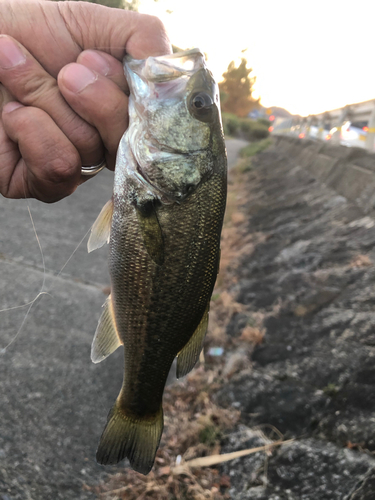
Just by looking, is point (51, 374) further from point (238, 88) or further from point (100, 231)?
point (238, 88)

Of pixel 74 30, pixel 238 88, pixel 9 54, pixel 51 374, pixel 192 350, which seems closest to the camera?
pixel 9 54

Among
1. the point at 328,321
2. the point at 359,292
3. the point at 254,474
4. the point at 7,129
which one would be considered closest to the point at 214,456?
the point at 254,474

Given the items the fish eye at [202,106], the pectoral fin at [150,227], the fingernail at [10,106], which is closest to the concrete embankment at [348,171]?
the fish eye at [202,106]

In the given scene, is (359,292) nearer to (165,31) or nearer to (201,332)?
(201,332)

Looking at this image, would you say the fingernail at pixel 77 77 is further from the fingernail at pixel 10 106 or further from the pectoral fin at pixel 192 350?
the pectoral fin at pixel 192 350

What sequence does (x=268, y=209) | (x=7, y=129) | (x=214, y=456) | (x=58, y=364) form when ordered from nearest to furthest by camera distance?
(x=7, y=129), (x=214, y=456), (x=58, y=364), (x=268, y=209)

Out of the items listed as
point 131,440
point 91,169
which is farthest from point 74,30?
point 131,440
